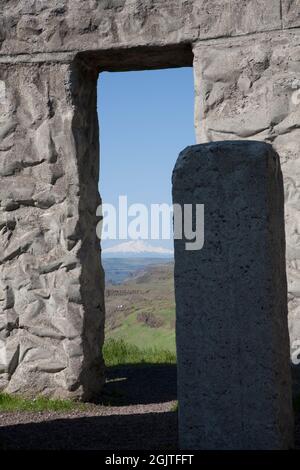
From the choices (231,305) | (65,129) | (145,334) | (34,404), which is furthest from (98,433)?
(145,334)

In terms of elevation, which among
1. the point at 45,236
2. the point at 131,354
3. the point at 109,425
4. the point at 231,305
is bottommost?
the point at 131,354

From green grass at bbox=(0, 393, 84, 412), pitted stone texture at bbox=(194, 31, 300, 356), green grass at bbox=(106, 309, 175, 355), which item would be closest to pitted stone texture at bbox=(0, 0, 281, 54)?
pitted stone texture at bbox=(194, 31, 300, 356)

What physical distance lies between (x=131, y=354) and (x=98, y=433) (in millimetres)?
4233

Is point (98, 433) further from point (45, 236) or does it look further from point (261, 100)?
point (261, 100)

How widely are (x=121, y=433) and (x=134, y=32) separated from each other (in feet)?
9.73

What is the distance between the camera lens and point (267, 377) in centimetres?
370

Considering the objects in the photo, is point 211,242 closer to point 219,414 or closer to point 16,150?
point 219,414

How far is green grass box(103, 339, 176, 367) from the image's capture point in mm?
9125

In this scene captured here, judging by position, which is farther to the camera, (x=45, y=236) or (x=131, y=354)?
(x=131, y=354)

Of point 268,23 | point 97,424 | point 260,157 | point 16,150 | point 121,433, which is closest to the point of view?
point 260,157

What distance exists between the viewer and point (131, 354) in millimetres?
9570

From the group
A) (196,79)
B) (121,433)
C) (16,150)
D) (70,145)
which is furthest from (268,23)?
(121,433)

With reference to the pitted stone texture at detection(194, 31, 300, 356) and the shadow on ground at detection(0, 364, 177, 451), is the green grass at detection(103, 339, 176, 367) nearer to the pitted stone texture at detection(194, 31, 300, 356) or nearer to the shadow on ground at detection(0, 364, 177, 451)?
the shadow on ground at detection(0, 364, 177, 451)

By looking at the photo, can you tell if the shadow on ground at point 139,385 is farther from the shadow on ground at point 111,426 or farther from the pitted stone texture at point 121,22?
the pitted stone texture at point 121,22
